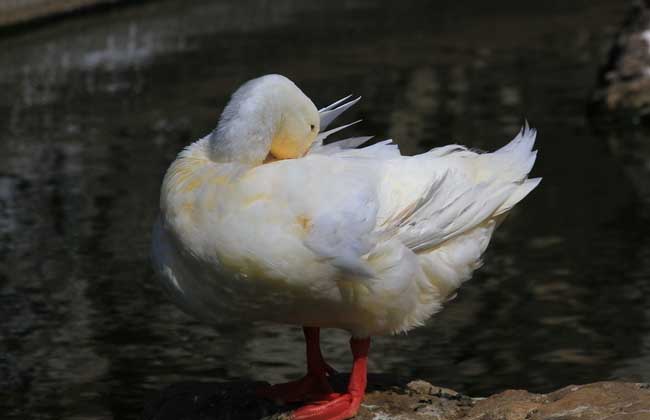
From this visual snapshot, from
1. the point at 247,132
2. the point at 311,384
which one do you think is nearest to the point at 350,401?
the point at 311,384

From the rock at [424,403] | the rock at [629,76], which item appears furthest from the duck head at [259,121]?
the rock at [629,76]

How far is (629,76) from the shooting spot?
13.5m

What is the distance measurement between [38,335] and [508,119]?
6.55 metres

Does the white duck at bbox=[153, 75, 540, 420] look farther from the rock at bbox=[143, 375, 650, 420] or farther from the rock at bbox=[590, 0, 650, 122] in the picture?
the rock at bbox=[590, 0, 650, 122]

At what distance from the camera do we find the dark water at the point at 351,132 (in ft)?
25.0

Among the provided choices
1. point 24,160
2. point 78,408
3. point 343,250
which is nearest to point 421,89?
point 24,160

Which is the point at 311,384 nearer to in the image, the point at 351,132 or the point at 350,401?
the point at 350,401

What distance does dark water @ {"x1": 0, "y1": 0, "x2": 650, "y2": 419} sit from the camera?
299 inches

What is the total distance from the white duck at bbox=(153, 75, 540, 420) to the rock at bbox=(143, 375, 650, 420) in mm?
148

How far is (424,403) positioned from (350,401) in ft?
1.19

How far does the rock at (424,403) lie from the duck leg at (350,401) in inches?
3.1

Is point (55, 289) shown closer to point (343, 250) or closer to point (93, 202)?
point (93, 202)

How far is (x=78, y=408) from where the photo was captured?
7.00 m

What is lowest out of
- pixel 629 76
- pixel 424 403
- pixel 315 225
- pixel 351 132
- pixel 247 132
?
pixel 424 403
